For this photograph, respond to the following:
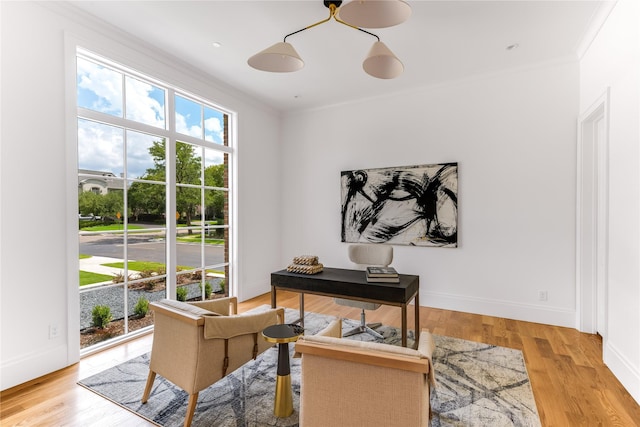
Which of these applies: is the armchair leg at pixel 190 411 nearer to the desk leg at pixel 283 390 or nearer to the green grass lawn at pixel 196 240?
the desk leg at pixel 283 390

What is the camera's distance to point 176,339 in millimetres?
1947

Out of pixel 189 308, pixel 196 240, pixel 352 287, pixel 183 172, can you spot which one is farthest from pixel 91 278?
pixel 352 287

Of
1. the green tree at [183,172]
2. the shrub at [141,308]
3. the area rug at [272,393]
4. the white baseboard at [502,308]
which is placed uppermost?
the green tree at [183,172]

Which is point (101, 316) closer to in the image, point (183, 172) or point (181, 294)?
point (181, 294)

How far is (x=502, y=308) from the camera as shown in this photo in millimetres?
3879

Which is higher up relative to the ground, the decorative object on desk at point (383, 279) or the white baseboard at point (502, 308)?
the decorative object on desk at point (383, 279)

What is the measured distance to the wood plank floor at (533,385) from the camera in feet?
6.56

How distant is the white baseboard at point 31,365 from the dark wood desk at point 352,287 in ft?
5.99

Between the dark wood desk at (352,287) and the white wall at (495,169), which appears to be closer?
the dark wood desk at (352,287)

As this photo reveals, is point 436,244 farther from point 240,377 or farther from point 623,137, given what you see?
point 240,377

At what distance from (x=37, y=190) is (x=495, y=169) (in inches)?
185

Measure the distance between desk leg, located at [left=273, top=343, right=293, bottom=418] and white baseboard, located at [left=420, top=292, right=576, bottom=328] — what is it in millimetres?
2832

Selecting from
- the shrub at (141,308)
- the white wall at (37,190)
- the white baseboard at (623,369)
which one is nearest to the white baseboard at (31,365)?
the white wall at (37,190)

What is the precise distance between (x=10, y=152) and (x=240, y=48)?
87.2 inches
